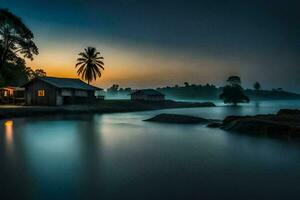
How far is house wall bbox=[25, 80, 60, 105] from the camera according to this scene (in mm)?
54688

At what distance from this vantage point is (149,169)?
13.9m

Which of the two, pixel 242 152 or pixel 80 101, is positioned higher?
pixel 80 101

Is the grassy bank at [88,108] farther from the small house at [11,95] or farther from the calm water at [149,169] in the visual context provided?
the calm water at [149,169]

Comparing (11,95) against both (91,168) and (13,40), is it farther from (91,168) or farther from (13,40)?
(91,168)

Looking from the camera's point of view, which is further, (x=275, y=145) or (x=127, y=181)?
(x=275, y=145)

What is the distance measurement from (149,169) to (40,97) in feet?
156

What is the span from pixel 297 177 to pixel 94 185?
9.26m

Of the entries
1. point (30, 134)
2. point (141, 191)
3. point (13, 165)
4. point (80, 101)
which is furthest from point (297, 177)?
point (80, 101)

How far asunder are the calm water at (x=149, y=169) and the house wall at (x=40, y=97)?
32.4 meters

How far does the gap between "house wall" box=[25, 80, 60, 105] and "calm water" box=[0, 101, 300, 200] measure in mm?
32439

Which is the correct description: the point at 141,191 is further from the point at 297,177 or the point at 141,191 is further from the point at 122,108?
the point at 122,108

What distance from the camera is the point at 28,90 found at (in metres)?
56.8

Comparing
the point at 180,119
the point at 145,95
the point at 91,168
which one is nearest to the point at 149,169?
the point at 91,168

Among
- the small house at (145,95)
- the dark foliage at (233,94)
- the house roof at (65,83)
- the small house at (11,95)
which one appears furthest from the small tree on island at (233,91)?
the small house at (11,95)
